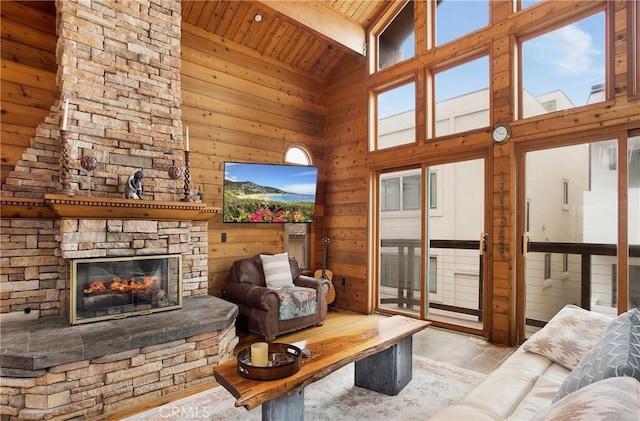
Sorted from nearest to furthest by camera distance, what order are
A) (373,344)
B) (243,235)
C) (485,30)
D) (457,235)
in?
(373,344)
(485,30)
(457,235)
(243,235)

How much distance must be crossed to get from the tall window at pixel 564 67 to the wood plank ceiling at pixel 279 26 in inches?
90.3

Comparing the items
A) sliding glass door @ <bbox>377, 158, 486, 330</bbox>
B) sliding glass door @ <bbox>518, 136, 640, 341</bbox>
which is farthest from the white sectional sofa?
sliding glass door @ <bbox>377, 158, 486, 330</bbox>

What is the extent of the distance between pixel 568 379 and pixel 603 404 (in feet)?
2.05

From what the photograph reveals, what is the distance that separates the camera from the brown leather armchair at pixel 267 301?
3.81 meters

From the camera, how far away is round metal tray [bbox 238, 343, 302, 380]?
175 centimetres

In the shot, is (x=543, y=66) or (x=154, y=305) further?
(x=543, y=66)

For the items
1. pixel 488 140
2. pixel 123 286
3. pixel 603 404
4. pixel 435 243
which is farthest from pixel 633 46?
Result: pixel 123 286

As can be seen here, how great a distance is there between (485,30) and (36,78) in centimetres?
478

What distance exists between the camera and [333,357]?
2092 mm

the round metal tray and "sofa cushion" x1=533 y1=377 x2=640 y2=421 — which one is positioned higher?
"sofa cushion" x1=533 y1=377 x2=640 y2=421

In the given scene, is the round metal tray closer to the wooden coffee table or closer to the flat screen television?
the wooden coffee table

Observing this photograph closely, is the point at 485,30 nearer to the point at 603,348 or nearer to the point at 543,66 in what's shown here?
the point at 543,66

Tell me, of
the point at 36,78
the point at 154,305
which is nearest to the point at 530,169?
the point at 154,305

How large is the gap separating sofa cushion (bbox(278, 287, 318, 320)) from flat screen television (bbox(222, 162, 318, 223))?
46.7 inches
